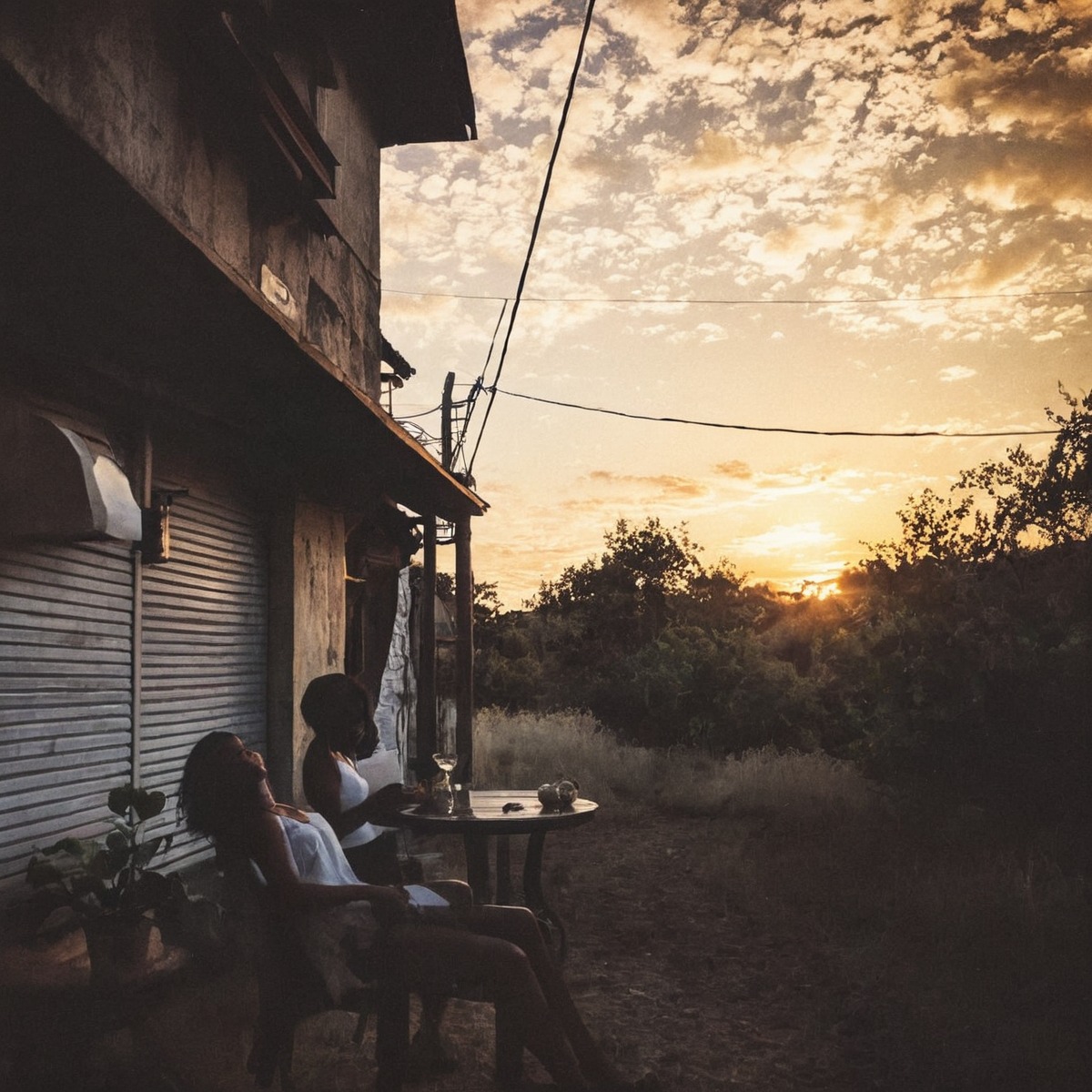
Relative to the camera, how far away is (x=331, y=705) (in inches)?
162

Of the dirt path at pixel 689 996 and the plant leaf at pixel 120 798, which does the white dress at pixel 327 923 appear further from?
the dirt path at pixel 689 996

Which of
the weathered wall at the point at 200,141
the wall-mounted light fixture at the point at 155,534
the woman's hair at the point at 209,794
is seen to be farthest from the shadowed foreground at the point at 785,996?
the weathered wall at the point at 200,141

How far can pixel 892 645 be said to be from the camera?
26.4 ft

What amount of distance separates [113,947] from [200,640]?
2.70 m

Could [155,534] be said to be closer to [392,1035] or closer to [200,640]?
[200,640]

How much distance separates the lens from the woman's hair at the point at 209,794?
118 inches

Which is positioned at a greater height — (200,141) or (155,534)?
(200,141)

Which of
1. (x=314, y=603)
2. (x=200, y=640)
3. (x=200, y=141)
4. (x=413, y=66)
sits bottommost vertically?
(x=200, y=640)

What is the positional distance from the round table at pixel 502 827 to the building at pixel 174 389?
1.58m

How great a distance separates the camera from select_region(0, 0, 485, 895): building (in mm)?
3543

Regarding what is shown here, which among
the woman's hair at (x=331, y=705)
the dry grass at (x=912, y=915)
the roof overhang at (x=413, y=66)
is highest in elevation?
the roof overhang at (x=413, y=66)

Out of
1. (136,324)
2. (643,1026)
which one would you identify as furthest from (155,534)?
(643,1026)

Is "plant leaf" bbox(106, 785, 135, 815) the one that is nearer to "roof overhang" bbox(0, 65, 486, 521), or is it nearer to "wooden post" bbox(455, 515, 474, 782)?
"roof overhang" bbox(0, 65, 486, 521)

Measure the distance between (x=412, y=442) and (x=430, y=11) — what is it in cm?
474
